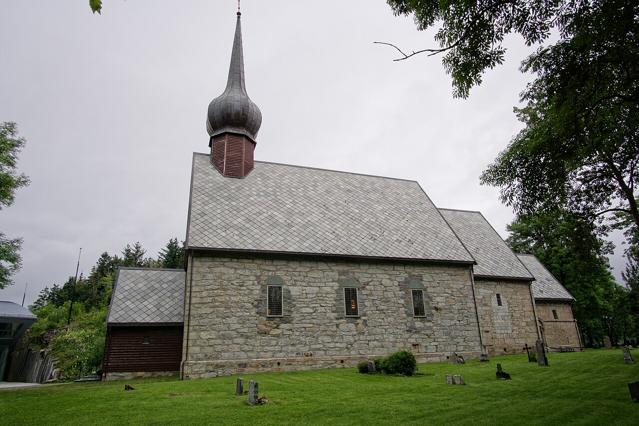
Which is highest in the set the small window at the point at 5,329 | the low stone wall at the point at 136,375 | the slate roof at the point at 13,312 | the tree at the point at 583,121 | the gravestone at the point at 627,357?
the tree at the point at 583,121

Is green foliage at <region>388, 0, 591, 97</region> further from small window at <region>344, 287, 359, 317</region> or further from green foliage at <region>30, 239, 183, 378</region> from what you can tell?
green foliage at <region>30, 239, 183, 378</region>

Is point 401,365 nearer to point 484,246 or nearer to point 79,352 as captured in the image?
point 484,246

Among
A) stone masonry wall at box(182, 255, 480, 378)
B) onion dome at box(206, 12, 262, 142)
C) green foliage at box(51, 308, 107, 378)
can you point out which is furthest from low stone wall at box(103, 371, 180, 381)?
onion dome at box(206, 12, 262, 142)

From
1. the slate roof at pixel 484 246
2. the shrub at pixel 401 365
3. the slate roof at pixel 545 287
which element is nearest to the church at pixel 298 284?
the slate roof at pixel 484 246

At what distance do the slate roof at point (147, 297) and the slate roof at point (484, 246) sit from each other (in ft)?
47.8

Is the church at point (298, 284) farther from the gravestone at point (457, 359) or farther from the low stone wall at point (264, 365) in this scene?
the gravestone at point (457, 359)

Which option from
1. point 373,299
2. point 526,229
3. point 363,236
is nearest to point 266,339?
point 373,299

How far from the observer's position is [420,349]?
17047mm

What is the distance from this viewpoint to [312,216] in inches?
754

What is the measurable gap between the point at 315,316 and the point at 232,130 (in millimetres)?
10306

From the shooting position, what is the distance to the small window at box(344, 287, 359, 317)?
16.6 meters

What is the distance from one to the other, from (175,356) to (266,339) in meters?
3.94

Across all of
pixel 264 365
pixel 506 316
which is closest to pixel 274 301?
pixel 264 365

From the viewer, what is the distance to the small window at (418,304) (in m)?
17.7
